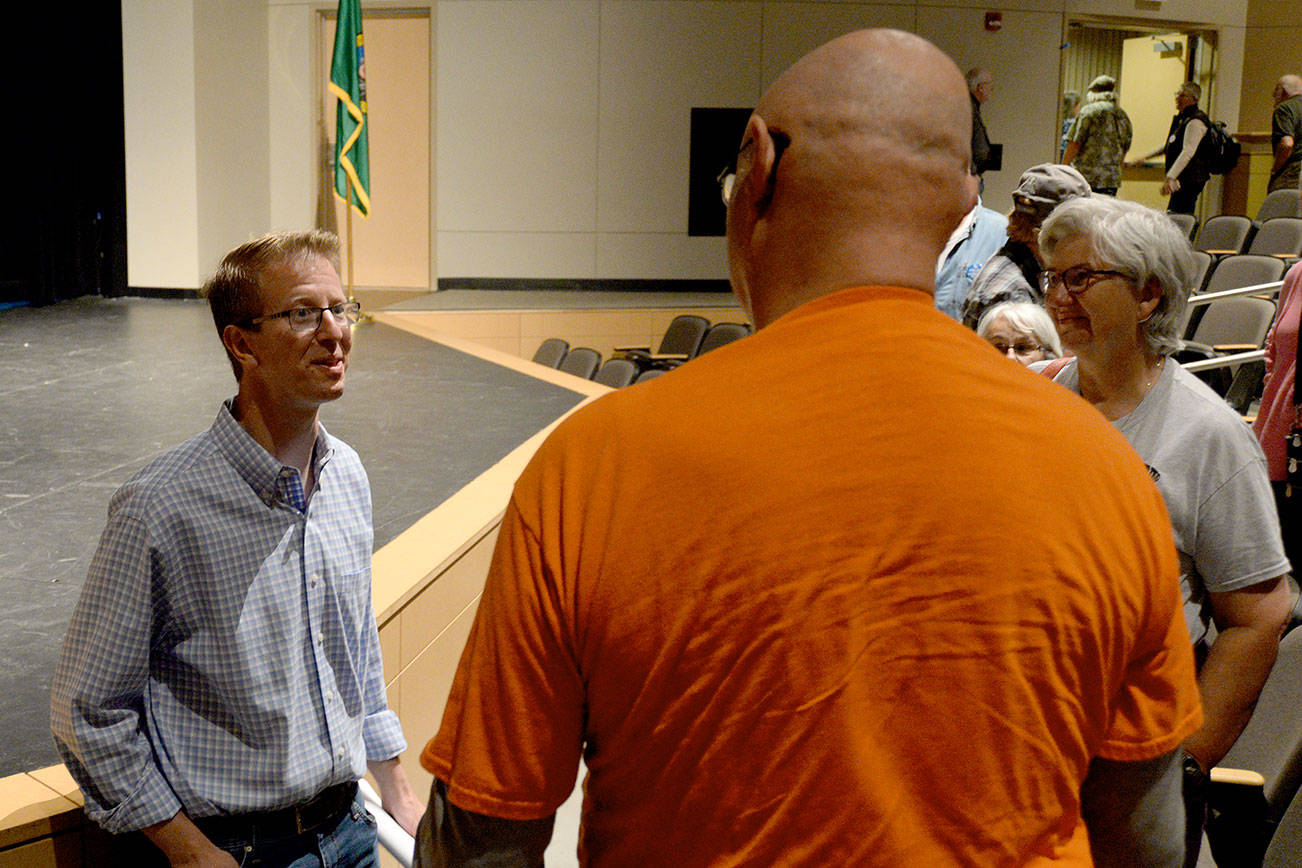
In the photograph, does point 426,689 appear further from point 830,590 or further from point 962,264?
point 830,590

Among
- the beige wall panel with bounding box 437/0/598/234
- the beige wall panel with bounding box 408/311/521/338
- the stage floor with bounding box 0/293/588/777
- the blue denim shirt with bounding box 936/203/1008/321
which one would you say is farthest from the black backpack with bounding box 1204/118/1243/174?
the blue denim shirt with bounding box 936/203/1008/321

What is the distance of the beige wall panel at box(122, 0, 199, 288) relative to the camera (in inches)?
360

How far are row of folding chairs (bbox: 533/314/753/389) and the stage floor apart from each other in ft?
2.08

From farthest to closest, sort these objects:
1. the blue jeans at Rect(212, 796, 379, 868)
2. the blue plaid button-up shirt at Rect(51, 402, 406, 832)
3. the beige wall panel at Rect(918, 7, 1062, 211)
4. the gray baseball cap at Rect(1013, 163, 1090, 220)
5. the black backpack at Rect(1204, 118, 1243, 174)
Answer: the beige wall panel at Rect(918, 7, 1062, 211)
the black backpack at Rect(1204, 118, 1243, 174)
the gray baseball cap at Rect(1013, 163, 1090, 220)
the blue jeans at Rect(212, 796, 379, 868)
the blue plaid button-up shirt at Rect(51, 402, 406, 832)

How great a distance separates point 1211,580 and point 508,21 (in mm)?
9315

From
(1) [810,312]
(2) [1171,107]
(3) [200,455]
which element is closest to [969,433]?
(1) [810,312]

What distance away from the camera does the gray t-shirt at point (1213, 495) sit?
168 cm

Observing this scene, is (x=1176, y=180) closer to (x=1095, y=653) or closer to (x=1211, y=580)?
(x=1211, y=580)

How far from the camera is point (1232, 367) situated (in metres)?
5.44

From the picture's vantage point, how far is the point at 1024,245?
315cm

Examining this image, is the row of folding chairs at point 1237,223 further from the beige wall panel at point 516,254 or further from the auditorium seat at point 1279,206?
the beige wall panel at point 516,254

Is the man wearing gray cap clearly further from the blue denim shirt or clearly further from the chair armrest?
the chair armrest

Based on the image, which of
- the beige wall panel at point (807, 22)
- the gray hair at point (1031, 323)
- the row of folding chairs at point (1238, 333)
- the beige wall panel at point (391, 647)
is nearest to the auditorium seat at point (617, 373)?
the row of folding chairs at point (1238, 333)

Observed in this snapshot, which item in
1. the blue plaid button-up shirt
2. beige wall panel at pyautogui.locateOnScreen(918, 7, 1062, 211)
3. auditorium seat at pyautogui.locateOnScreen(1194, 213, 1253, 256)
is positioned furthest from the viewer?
beige wall panel at pyautogui.locateOnScreen(918, 7, 1062, 211)
